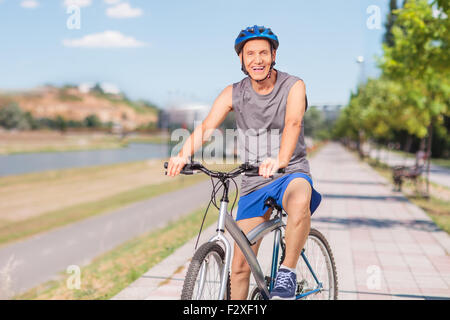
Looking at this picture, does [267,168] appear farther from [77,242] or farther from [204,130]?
[77,242]

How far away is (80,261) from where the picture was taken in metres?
15.5

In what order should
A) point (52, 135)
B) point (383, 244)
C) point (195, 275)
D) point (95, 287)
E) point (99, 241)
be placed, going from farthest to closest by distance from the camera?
point (52, 135) < point (99, 241) < point (383, 244) < point (95, 287) < point (195, 275)

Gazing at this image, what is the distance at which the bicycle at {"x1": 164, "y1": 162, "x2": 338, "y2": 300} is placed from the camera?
2.36 m

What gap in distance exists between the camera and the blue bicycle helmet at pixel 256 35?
2574 millimetres

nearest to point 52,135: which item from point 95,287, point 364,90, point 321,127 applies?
point 321,127

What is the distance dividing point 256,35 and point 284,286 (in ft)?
4.20

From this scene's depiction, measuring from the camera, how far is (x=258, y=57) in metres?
2.62

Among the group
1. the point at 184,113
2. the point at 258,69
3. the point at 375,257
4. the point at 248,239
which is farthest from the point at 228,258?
the point at 184,113

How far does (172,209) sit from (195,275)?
22.4 m

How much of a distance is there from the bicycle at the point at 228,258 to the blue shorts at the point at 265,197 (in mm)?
47

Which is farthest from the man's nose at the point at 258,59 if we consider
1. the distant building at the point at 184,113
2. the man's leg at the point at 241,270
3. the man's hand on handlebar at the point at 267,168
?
the distant building at the point at 184,113

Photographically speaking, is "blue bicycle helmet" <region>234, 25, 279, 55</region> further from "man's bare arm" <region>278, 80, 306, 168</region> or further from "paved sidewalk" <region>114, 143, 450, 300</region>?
"paved sidewalk" <region>114, 143, 450, 300</region>
